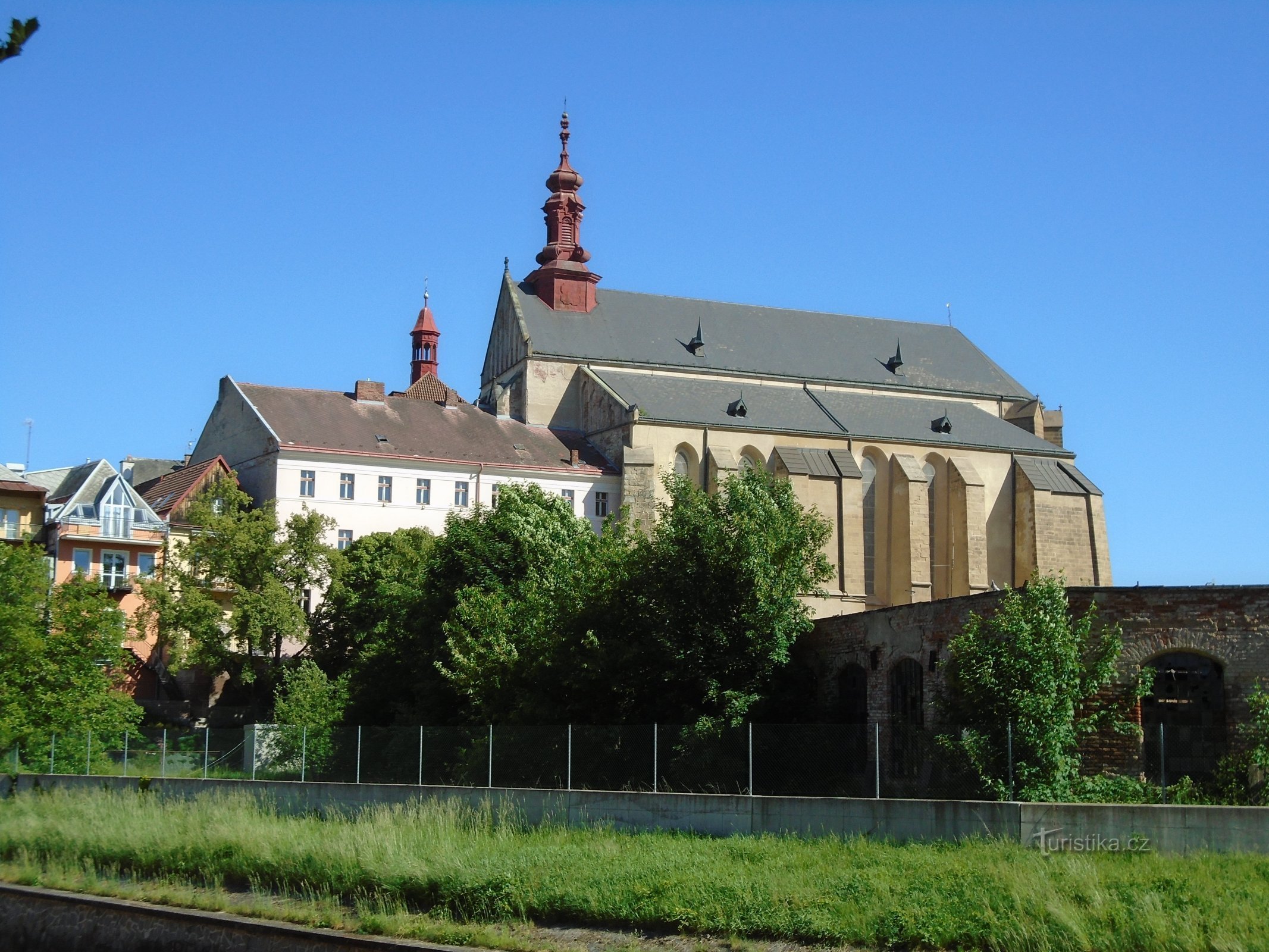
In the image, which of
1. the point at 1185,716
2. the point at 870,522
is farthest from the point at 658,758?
the point at 870,522

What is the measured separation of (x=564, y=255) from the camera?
76.7 m

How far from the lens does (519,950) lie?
2008 centimetres

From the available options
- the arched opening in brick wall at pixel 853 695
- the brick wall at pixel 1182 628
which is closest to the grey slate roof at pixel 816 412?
the arched opening in brick wall at pixel 853 695

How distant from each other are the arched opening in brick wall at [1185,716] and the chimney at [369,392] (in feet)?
159

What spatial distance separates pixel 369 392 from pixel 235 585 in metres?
16.1

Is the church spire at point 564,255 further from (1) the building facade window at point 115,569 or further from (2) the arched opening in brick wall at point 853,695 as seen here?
(2) the arched opening in brick wall at point 853,695

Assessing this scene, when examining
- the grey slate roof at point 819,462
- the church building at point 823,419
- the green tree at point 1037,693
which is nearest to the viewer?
the green tree at point 1037,693

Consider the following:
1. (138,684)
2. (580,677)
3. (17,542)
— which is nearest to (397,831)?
(580,677)

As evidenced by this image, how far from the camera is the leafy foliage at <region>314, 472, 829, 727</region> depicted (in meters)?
29.7

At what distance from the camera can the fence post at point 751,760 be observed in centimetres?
2375

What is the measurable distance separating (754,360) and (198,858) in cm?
5228

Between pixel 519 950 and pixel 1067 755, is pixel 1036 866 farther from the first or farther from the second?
pixel 519 950

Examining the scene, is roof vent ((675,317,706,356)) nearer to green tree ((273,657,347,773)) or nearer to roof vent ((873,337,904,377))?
roof vent ((873,337,904,377))
